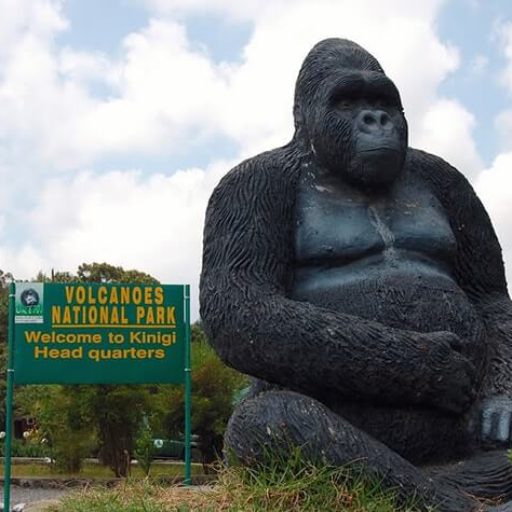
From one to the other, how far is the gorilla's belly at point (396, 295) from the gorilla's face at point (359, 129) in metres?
0.34

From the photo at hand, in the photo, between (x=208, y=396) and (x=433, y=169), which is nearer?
(x=433, y=169)

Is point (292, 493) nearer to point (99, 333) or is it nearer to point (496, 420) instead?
point (496, 420)

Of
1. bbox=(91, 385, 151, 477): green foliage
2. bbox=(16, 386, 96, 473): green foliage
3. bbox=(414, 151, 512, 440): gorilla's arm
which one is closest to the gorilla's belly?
bbox=(414, 151, 512, 440): gorilla's arm

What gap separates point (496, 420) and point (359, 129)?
1.13 meters

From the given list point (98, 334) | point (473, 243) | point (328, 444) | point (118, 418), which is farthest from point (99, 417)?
point (328, 444)

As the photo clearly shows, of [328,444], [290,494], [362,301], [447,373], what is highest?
[362,301]

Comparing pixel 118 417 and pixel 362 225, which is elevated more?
pixel 362 225

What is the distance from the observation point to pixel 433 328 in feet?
10.7

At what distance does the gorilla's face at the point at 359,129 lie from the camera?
340 cm

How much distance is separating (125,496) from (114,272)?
25.9m

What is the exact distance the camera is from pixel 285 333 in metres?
3.08

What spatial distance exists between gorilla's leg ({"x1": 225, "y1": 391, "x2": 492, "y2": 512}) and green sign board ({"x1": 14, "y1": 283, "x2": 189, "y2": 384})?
6491 mm

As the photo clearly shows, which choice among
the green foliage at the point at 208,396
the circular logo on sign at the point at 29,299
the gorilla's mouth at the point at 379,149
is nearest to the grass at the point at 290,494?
the gorilla's mouth at the point at 379,149

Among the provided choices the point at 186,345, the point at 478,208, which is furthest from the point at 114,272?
the point at 478,208
